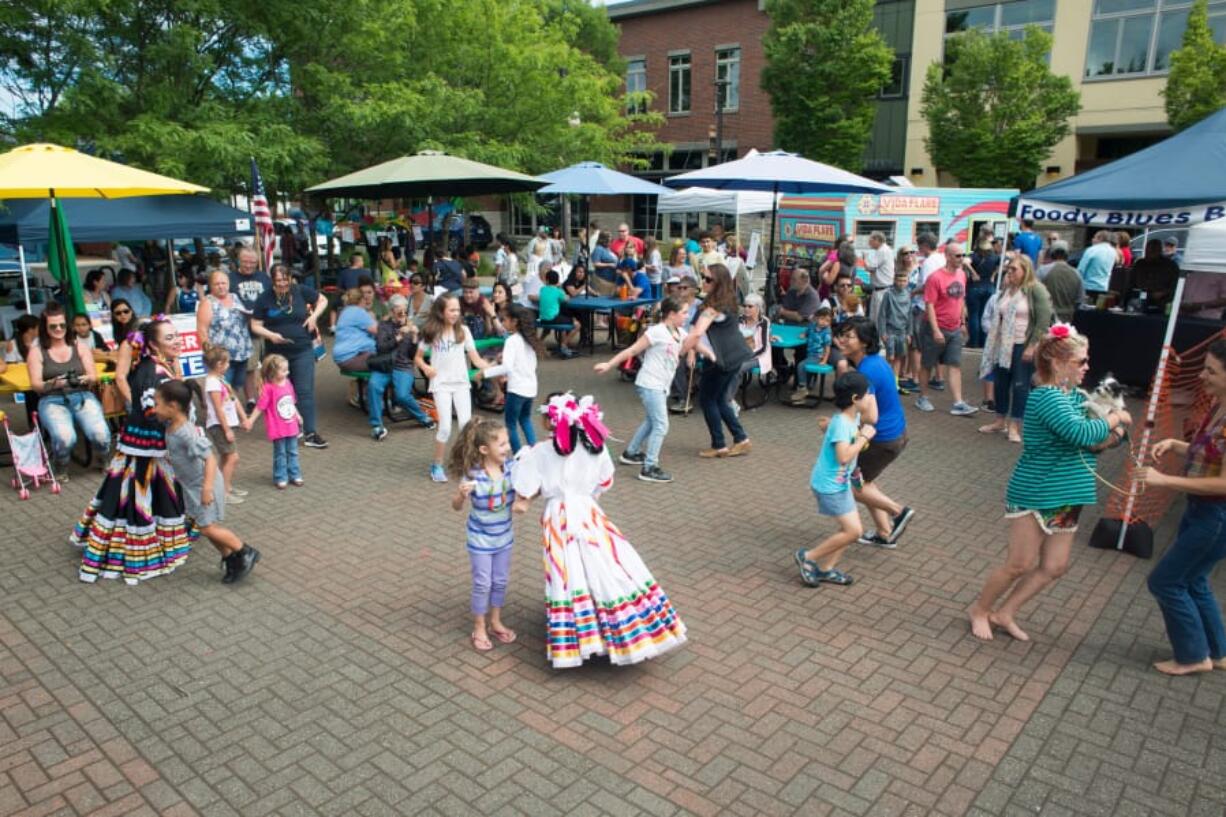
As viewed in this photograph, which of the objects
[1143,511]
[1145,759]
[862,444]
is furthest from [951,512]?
[1145,759]

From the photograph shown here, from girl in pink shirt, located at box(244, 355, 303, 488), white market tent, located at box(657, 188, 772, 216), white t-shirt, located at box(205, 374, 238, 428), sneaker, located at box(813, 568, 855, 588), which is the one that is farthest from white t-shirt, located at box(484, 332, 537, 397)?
white market tent, located at box(657, 188, 772, 216)

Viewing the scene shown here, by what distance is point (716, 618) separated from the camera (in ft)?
17.1

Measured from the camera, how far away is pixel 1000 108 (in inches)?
896

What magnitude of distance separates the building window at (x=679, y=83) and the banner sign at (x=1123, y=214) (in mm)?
27283

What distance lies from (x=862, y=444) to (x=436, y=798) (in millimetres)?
3255

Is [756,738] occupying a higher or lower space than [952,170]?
lower

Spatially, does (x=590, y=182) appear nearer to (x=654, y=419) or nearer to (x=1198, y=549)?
(x=654, y=419)

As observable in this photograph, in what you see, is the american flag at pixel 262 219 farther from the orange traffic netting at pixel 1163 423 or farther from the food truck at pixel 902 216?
the food truck at pixel 902 216

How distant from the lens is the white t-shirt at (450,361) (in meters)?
7.61

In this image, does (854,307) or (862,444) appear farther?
(854,307)

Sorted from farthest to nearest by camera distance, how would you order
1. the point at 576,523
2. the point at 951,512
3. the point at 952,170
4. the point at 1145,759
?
the point at 952,170, the point at 951,512, the point at 576,523, the point at 1145,759

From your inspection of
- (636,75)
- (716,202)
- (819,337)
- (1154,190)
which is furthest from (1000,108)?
(1154,190)

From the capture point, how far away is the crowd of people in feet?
14.6

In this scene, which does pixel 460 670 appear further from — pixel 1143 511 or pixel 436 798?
pixel 1143 511
